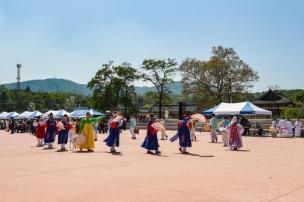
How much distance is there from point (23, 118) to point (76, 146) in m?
35.7

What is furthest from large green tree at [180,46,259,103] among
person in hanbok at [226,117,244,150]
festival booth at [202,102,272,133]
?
person in hanbok at [226,117,244,150]

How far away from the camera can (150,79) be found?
186 feet

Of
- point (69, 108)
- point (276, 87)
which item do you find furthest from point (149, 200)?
point (69, 108)

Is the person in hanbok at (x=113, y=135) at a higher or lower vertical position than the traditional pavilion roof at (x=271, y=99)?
lower

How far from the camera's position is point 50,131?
63.0ft

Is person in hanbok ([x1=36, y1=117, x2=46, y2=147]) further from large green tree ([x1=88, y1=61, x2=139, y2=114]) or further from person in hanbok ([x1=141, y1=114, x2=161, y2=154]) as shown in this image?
large green tree ([x1=88, y1=61, x2=139, y2=114])

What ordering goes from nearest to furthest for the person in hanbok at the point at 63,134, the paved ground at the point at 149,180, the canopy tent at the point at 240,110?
the paved ground at the point at 149,180, the person in hanbok at the point at 63,134, the canopy tent at the point at 240,110

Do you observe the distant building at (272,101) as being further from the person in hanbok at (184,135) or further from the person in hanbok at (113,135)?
→ the person in hanbok at (113,135)

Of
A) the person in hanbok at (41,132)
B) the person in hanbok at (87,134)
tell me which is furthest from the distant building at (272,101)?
the person in hanbok at (87,134)

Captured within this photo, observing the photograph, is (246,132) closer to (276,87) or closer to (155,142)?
(155,142)

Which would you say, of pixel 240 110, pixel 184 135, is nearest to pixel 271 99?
pixel 240 110

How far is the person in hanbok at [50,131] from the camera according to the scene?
19.2 meters

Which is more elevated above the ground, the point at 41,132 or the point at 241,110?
the point at 241,110

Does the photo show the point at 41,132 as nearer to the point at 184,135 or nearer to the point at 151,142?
the point at 151,142
